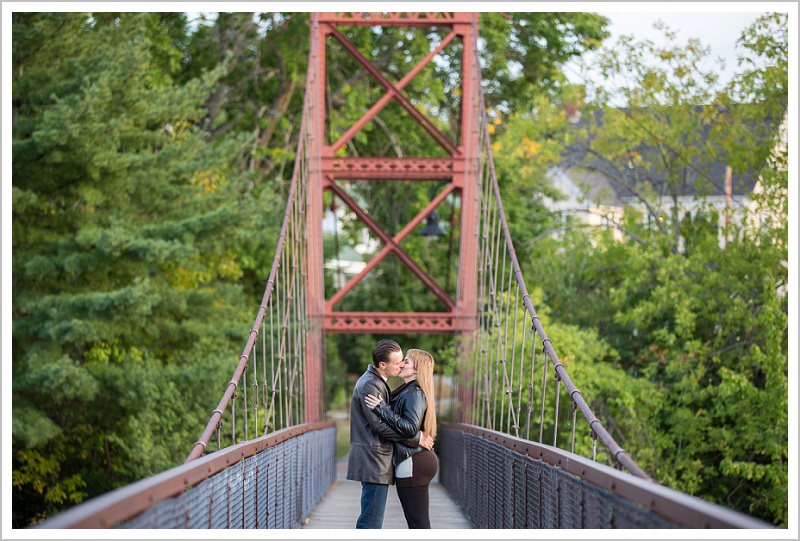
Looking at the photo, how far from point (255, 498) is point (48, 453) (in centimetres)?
1121

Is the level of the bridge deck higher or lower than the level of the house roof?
lower

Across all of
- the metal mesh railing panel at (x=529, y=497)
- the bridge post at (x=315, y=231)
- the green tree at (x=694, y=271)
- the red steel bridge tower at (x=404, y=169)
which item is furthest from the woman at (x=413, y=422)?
the green tree at (x=694, y=271)

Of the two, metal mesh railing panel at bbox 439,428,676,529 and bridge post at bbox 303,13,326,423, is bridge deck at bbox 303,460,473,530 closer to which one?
metal mesh railing panel at bbox 439,428,676,529

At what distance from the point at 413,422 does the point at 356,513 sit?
3501 mm

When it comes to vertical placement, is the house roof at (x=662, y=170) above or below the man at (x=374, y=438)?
above

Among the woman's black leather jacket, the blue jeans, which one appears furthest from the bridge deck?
the woman's black leather jacket

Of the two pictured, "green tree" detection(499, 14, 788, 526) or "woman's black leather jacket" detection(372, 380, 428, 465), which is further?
"green tree" detection(499, 14, 788, 526)

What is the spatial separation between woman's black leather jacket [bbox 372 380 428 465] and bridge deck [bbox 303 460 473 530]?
1320mm

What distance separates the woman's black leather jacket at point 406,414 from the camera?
4.64 meters

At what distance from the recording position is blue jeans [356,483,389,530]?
4844mm

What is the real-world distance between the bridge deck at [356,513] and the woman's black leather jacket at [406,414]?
1.32 meters

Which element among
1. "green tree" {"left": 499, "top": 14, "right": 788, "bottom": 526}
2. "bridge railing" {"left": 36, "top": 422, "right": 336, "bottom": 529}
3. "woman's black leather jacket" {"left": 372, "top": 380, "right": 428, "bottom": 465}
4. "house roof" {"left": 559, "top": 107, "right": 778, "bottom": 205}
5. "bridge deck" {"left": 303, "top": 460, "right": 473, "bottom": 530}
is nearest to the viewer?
"bridge railing" {"left": 36, "top": 422, "right": 336, "bottom": 529}

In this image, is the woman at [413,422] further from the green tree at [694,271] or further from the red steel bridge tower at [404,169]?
the green tree at [694,271]

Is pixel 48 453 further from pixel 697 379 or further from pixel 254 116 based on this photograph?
pixel 697 379
